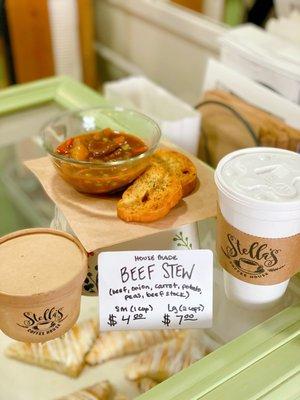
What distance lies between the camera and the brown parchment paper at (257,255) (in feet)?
2.20

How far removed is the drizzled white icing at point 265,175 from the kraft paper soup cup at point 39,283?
9.2 inches

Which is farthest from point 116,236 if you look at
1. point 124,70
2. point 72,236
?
point 124,70

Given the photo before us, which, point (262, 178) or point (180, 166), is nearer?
point (262, 178)

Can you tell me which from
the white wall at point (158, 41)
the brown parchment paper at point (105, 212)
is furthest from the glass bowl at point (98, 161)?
the white wall at point (158, 41)

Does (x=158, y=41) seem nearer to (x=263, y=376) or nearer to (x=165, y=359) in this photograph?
(x=165, y=359)

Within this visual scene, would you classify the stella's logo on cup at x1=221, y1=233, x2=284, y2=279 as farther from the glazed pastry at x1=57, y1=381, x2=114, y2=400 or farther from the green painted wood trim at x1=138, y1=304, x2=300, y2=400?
the glazed pastry at x1=57, y1=381, x2=114, y2=400

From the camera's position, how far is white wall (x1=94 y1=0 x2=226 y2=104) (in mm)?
1832

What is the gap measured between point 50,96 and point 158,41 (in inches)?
36.8

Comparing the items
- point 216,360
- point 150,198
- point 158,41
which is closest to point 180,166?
point 150,198

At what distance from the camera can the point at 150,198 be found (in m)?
0.75

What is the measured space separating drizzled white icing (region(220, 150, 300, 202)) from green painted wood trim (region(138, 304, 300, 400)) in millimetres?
181

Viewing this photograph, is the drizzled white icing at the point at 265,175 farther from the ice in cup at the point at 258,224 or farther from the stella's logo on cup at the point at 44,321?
the stella's logo on cup at the point at 44,321

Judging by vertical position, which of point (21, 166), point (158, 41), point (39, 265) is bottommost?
point (158, 41)

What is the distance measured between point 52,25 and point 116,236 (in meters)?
1.51
